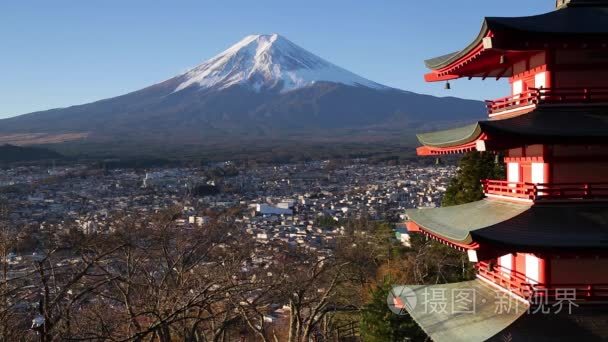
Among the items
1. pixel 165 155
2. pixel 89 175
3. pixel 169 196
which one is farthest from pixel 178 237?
pixel 165 155

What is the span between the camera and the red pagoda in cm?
707

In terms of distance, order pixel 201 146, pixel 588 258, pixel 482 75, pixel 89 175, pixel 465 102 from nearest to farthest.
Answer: pixel 588 258, pixel 482 75, pixel 89 175, pixel 201 146, pixel 465 102

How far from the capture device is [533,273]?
25.3 ft

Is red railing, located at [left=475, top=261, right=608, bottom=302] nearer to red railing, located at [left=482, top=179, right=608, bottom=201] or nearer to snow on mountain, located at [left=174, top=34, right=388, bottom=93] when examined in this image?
red railing, located at [left=482, top=179, right=608, bottom=201]

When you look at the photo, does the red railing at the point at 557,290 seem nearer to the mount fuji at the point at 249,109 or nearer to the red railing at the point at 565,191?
the red railing at the point at 565,191

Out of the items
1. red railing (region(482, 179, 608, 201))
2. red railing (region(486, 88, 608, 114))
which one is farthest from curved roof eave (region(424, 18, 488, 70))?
red railing (region(482, 179, 608, 201))

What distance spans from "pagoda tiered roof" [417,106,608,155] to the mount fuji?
9098cm

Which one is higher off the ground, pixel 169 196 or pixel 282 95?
pixel 282 95

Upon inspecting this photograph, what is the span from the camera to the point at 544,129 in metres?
7.20

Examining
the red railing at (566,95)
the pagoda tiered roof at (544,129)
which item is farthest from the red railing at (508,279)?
the red railing at (566,95)

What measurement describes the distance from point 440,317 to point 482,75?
3.55m

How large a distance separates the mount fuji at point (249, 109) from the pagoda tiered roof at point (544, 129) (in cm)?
9098

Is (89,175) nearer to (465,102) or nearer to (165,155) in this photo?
(165,155)

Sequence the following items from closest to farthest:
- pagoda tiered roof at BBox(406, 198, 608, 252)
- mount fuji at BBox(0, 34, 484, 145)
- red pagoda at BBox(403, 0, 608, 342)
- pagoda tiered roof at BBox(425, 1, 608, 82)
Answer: pagoda tiered roof at BBox(406, 198, 608, 252)
red pagoda at BBox(403, 0, 608, 342)
pagoda tiered roof at BBox(425, 1, 608, 82)
mount fuji at BBox(0, 34, 484, 145)
